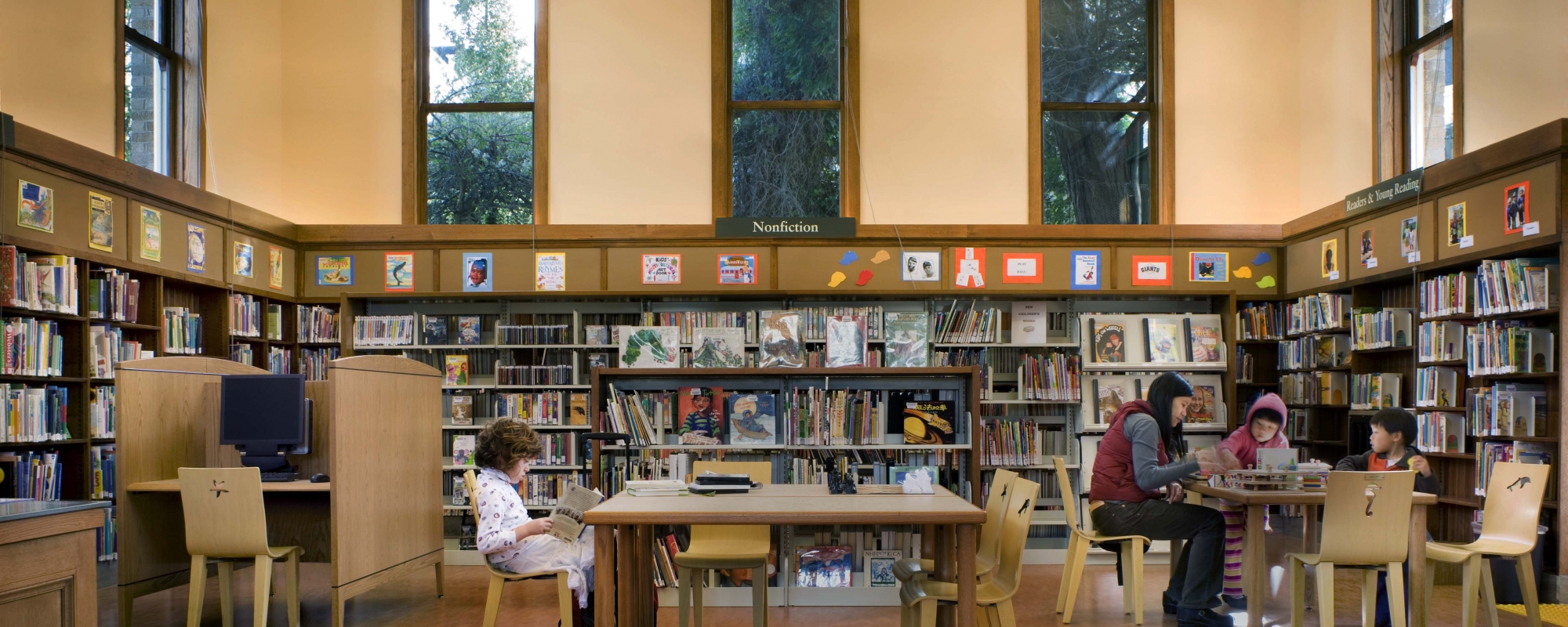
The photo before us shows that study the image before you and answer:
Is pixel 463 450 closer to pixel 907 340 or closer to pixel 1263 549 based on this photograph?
pixel 907 340

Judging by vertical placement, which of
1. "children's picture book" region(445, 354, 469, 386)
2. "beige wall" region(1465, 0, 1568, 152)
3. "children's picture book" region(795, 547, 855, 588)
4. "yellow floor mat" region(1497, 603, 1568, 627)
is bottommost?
"yellow floor mat" region(1497, 603, 1568, 627)

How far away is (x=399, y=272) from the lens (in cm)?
808

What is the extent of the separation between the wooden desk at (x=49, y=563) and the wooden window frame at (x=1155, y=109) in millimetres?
6750

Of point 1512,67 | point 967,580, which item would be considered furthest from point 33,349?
point 1512,67

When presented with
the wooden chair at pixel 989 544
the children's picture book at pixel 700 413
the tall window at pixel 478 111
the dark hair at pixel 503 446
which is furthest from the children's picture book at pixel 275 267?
the wooden chair at pixel 989 544

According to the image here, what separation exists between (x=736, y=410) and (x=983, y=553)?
1942 mm

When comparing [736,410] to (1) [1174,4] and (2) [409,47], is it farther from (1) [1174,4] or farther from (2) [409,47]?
(1) [1174,4]

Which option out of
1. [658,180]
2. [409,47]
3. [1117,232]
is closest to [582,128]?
[658,180]

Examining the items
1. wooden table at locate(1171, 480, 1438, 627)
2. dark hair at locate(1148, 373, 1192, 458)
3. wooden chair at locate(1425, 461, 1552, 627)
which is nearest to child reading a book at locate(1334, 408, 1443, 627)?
wooden chair at locate(1425, 461, 1552, 627)

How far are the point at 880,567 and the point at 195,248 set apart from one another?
4.84 metres

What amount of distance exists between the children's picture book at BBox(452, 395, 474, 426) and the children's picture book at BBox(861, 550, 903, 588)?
356cm

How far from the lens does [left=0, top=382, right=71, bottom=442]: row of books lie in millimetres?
5441

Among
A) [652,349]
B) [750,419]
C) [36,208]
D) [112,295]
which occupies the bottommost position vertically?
[750,419]

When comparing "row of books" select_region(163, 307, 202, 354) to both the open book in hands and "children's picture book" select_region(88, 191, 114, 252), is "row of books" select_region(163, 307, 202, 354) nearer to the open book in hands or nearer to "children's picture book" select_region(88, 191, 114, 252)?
"children's picture book" select_region(88, 191, 114, 252)
